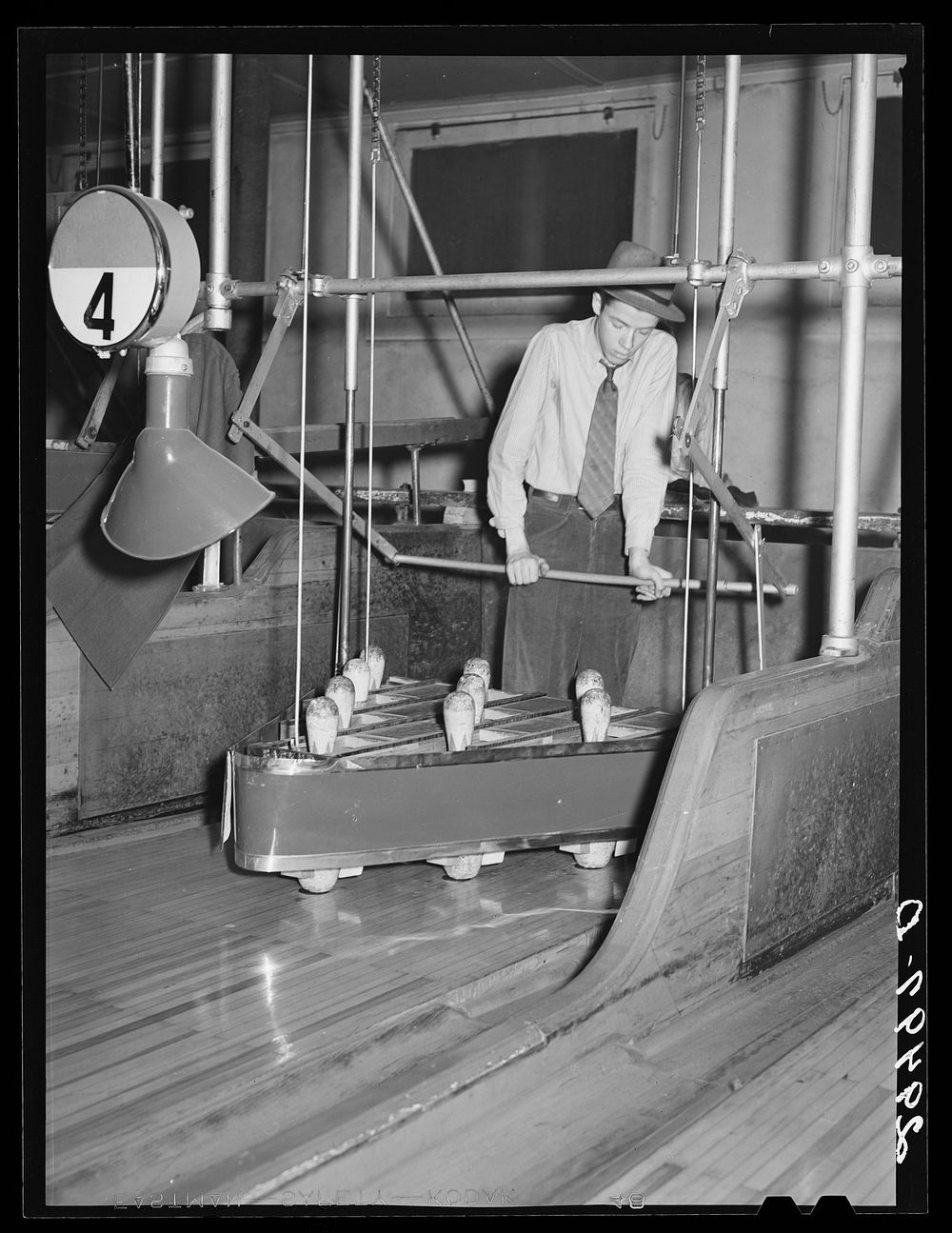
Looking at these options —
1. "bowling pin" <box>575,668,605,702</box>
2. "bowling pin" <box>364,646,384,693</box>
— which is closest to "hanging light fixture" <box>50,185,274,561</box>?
"bowling pin" <box>575,668,605,702</box>

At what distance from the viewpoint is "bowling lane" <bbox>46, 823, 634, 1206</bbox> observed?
2.11 metres

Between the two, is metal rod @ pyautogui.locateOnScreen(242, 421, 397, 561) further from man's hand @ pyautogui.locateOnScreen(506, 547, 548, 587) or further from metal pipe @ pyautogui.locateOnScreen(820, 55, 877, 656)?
metal pipe @ pyautogui.locateOnScreen(820, 55, 877, 656)

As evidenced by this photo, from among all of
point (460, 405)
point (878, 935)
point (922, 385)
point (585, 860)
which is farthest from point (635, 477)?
point (460, 405)

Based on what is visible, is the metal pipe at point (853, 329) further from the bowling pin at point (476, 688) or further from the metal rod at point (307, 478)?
the metal rod at point (307, 478)

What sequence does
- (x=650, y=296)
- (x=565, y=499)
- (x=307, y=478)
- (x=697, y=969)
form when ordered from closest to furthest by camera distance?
(x=697, y=969)
(x=650, y=296)
(x=307, y=478)
(x=565, y=499)

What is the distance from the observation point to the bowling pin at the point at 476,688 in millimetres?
3371

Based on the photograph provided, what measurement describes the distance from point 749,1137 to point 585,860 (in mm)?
1169

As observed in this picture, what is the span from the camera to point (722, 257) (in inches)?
126

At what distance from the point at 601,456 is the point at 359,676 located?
36.6 inches

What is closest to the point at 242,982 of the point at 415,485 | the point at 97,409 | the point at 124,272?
the point at 124,272

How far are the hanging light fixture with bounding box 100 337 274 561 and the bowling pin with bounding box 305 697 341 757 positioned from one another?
0.82 metres

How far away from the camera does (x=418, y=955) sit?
279cm

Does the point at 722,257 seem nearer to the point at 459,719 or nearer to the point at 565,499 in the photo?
the point at 565,499

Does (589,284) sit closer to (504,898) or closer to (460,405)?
(504,898)
